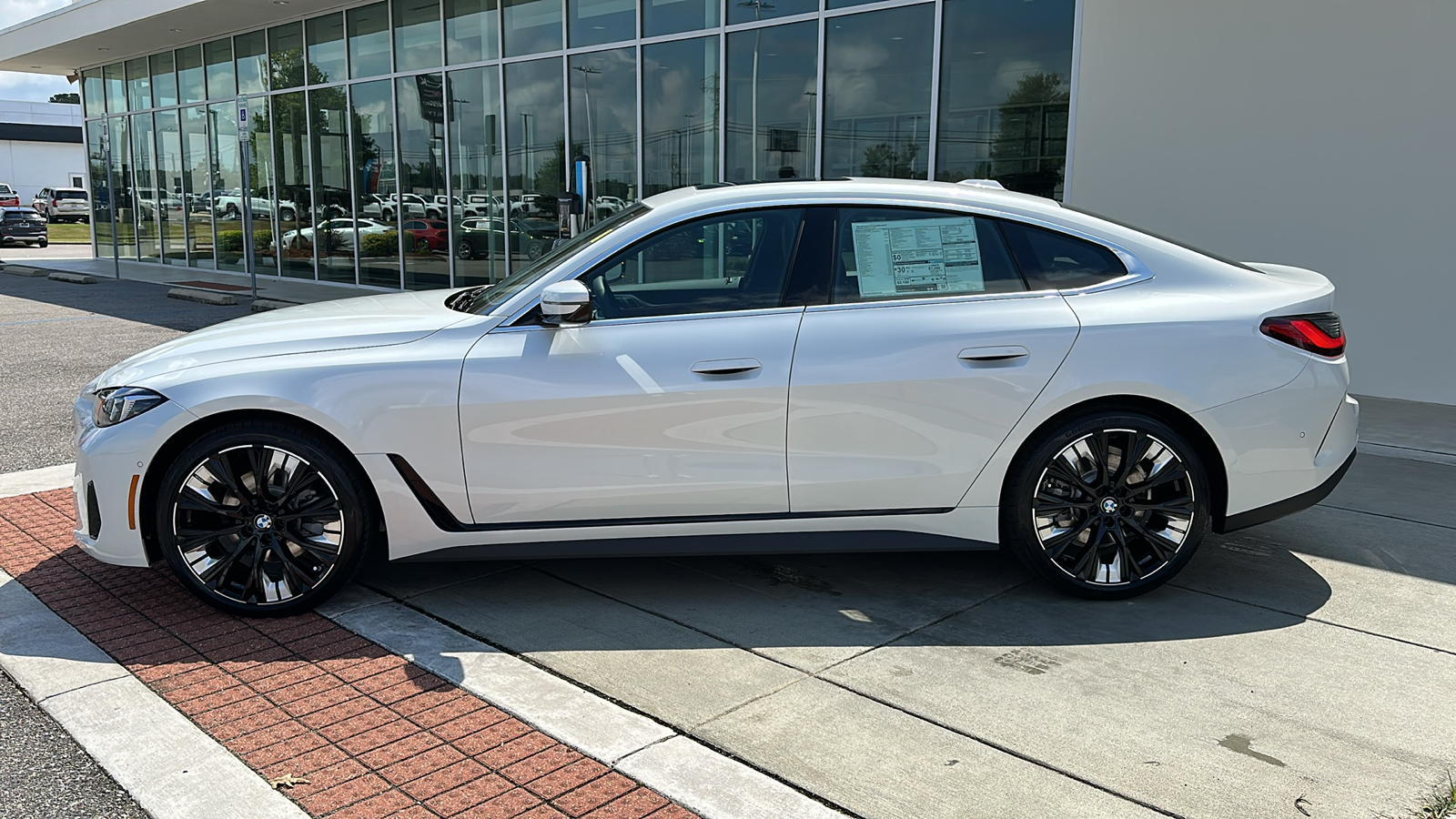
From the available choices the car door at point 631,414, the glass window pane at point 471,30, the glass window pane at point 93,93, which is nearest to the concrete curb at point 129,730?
the car door at point 631,414

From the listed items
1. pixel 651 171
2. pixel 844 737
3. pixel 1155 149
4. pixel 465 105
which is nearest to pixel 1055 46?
pixel 1155 149

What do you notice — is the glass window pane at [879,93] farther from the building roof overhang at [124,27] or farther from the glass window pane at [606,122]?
the building roof overhang at [124,27]

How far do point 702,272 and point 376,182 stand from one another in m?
14.9

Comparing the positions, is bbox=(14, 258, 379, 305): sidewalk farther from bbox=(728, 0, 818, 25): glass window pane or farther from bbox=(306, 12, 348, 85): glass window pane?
bbox=(728, 0, 818, 25): glass window pane

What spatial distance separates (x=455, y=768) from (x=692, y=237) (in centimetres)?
227

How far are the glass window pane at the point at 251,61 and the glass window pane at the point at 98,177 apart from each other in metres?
7.93

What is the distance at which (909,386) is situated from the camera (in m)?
4.27

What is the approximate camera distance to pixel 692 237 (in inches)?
180

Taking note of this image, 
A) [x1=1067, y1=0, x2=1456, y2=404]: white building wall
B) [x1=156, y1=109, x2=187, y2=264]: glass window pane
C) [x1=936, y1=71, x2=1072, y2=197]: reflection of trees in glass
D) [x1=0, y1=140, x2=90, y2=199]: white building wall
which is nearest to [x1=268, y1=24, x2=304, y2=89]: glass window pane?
[x1=156, y1=109, x2=187, y2=264]: glass window pane

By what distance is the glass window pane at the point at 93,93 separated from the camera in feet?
86.4

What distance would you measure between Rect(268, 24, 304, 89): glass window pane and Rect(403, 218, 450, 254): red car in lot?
417 cm

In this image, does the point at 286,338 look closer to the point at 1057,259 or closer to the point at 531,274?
the point at 531,274

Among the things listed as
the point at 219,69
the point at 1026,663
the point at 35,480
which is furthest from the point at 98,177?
the point at 1026,663

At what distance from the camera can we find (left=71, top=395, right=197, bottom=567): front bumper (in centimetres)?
415
